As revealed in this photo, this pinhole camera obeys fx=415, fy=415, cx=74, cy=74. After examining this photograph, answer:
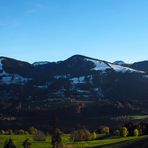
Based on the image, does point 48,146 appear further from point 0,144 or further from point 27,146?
point 0,144

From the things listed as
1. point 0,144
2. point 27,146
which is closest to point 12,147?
point 27,146

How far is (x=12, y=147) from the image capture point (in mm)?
167125

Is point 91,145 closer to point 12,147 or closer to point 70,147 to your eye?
point 70,147

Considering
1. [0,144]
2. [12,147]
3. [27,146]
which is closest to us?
[12,147]

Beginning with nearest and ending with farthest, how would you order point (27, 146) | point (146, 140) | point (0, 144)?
1. point (146, 140)
2. point (27, 146)
3. point (0, 144)

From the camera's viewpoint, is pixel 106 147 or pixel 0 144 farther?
pixel 0 144

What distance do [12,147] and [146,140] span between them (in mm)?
53633

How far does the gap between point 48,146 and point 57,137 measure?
19.6ft

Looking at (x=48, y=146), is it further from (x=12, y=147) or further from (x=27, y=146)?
(x=12, y=147)

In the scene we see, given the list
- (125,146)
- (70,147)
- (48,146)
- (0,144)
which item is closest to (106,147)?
(125,146)

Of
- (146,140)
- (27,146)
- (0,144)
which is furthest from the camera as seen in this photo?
(0,144)

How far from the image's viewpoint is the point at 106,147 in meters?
162

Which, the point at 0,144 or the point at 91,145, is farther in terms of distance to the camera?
the point at 0,144

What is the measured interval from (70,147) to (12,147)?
2494 centimetres
